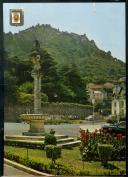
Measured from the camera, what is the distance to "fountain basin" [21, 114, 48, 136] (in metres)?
9.26

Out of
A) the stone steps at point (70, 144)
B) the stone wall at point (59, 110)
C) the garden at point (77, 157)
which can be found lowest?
the garden at point (77, 157)

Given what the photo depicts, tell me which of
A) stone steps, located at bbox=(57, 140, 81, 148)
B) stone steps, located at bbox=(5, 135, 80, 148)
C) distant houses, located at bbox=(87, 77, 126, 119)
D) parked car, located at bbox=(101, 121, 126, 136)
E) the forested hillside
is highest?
the forested hillside

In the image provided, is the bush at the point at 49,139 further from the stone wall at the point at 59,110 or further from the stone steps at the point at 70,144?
the stone wall at the point at 59,110

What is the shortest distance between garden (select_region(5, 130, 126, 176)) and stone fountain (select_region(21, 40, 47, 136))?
24 cm

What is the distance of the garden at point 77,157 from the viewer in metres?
9.17

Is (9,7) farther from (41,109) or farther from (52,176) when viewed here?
(52,176)

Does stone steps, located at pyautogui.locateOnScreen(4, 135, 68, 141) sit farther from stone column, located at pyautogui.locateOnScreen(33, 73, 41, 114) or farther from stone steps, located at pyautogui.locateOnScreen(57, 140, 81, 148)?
stone column, located at pyautogui.locateOnScreen(33, 73, 41, 114)

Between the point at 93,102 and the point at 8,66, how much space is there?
1.55 m

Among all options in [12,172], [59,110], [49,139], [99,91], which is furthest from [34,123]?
[99,91]

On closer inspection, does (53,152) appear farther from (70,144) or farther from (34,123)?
(34,123)

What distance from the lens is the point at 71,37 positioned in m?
9.18

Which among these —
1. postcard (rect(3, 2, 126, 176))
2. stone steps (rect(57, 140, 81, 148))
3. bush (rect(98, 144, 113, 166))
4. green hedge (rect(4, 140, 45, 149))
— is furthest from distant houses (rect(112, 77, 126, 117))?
green hedge (rect(4, 140, 45, 149))

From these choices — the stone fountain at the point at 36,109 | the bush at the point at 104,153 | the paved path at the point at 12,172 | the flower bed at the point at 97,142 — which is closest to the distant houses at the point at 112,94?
the flower bed at the point at 97,142

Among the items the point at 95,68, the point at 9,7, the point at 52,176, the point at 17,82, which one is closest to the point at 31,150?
the point at 52,176
